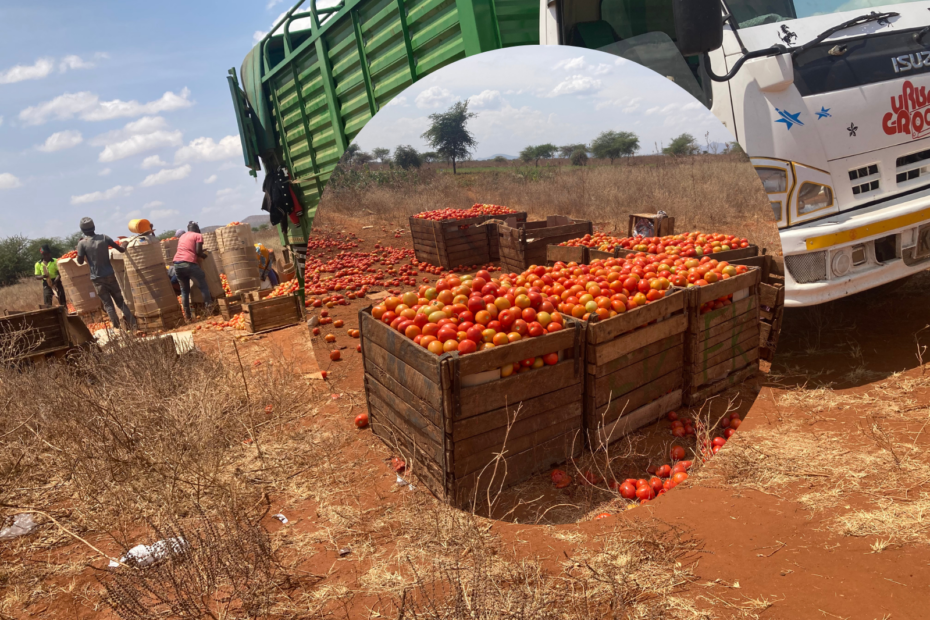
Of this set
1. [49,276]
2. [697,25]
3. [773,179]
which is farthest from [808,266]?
[49,276]

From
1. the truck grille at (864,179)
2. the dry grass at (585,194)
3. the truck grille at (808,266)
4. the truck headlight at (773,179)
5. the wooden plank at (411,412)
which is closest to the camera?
the dry grass at (585,194)

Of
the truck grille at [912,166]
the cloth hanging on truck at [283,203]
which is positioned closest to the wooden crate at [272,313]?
the cloth hanging on truck at [283,203]

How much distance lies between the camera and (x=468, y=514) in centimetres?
249

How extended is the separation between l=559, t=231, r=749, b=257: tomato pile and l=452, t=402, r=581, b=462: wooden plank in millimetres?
774

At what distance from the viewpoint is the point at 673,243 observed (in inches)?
89.0

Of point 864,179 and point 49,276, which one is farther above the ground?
point 49,276

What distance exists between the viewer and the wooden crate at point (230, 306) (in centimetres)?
941

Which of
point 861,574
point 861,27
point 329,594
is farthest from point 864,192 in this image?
point 329,594

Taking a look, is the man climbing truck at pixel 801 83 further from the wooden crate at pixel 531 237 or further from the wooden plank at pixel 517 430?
Answer: the wooden plank at pixel 517 430

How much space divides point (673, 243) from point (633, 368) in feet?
2.05

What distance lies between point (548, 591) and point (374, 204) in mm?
1915

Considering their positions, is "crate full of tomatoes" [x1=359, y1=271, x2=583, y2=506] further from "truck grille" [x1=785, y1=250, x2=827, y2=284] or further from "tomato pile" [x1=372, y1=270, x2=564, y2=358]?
"truck grille" [x1=785, y1=250, x2=827, y2=284]

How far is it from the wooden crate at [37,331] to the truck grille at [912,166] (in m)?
7.76

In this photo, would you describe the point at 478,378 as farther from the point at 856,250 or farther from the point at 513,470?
the point at 856,250
